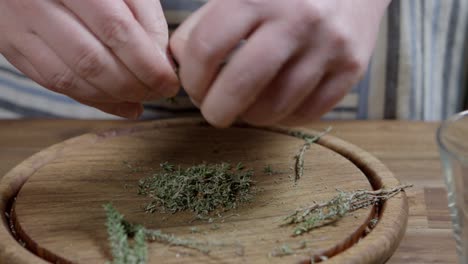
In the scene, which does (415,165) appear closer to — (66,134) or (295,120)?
(295,120)

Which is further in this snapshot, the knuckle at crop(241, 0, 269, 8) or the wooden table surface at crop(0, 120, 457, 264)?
the wooden table surface at crop(0, 120, 457, 264)

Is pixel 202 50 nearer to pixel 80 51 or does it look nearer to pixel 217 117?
pixel 217 117

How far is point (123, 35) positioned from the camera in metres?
0.88

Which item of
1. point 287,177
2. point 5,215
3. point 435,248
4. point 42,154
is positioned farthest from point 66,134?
point 435,248

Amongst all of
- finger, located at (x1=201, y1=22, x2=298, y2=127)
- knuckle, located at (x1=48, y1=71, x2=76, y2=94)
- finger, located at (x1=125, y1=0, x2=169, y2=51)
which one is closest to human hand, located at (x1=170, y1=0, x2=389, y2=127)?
finger, located at (x1=201, y1=22, x2=298, y2=127)

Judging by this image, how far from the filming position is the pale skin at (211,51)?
77 cm

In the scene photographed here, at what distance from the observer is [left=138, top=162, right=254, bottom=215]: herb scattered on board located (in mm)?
920

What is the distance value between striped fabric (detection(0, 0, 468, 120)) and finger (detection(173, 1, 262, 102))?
0.68 metres

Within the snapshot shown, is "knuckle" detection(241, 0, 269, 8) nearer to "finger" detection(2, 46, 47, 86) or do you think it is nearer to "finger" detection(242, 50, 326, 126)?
"finger" detection(242, 50, 326, 126)

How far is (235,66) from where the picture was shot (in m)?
0.78

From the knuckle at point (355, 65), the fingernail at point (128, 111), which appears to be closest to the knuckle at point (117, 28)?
the fingernail at point (128, 111)

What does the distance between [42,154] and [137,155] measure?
0.17 meters

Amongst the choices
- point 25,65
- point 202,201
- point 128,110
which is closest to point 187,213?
point 202,201

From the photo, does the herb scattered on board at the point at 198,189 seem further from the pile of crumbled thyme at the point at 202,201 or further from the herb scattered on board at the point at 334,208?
the herb scattered on board at the point at 334,208
